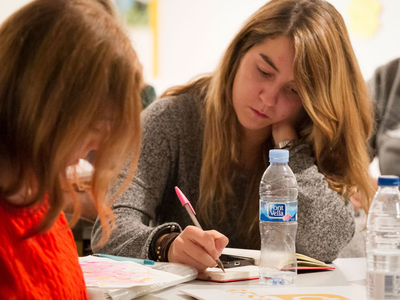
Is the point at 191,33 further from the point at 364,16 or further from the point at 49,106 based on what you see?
the point at 49,106

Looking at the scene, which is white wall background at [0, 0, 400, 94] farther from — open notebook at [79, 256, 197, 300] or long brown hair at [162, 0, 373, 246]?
open notebook at [79, 256, 197, 300]

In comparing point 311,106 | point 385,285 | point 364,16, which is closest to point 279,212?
point 385,285

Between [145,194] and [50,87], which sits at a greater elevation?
[50,87]

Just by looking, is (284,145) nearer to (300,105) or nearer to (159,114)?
(300,105)

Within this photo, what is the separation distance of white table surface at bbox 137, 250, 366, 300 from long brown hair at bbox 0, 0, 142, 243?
348 mm

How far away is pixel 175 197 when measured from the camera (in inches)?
61.9

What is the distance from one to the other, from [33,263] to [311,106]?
93 centimetres

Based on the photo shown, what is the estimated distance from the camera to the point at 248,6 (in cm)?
334

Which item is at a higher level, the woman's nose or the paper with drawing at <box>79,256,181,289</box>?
the woman's nose

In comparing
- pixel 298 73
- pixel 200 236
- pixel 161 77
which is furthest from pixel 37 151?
pixel 161 77

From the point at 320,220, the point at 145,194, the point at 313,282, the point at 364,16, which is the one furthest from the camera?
the point at 364,16

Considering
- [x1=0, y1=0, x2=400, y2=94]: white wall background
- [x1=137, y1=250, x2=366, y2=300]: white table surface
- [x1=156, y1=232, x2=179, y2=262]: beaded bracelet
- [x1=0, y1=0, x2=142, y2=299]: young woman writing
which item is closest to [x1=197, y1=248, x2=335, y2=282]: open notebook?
[x1=137, y1=250, x2=366, y2=300]: white table surface

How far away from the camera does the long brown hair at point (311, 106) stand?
141cm

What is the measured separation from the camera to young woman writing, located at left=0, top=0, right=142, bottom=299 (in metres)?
0.61
